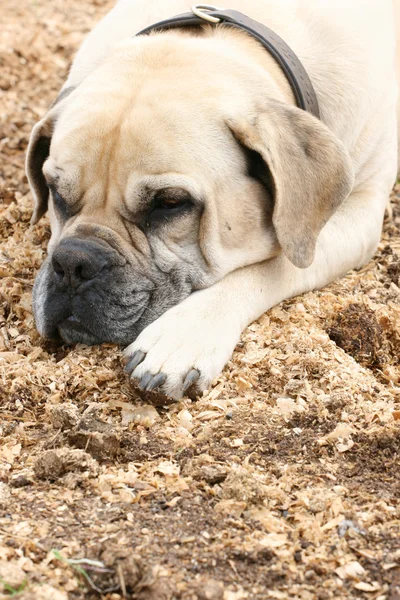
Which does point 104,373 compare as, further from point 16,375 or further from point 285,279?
point 285,279

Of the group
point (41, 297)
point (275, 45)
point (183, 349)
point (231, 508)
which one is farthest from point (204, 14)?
point (231, 508)

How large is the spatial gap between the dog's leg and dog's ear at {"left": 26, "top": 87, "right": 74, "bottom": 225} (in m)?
1.04

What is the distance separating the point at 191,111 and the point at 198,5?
83 cm

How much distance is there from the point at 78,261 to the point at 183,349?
0.49 metres

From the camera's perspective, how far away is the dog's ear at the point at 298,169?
3.26 metres

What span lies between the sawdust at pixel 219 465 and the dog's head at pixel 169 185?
0.26m

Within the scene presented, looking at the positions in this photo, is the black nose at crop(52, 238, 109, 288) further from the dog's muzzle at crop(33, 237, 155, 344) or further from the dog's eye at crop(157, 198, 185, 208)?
the dog's eye at crop(157, 198, 185, 208)

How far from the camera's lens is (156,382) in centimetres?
297

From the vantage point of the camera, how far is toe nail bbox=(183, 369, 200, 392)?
3.02m

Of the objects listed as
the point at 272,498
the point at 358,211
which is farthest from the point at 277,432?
the point at 358,211

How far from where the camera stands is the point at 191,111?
127 inches

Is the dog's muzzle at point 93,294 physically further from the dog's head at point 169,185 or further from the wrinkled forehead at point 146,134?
the wrinkled forehead at point 146,134

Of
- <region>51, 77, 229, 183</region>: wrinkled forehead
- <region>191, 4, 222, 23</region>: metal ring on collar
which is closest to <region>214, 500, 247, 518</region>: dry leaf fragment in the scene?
<region>51, 77, 229, 183</region>: wrinkled forehead

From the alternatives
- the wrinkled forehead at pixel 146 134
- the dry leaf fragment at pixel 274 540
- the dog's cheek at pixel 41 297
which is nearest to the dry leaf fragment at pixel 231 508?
the dry leaf fragment at pixel 274 540
